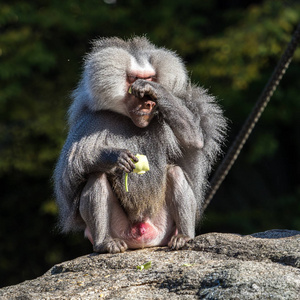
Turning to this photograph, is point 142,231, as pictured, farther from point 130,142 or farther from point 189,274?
point 189,274

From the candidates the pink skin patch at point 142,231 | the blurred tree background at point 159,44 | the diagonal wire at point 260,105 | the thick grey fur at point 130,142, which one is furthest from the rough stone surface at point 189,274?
the blurred tree background at point 159,44

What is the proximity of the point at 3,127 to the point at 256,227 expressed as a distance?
4147 mm

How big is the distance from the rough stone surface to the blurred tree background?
4.64 meters

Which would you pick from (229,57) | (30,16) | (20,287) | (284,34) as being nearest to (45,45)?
(30,16)

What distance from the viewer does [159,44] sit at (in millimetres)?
9336

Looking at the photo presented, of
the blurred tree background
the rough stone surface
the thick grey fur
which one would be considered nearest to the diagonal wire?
the thick grey fur

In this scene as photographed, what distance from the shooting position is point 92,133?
4.75 metres

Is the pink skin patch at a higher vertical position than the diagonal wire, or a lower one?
lower

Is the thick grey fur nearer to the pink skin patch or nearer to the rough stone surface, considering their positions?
the pink skin patch

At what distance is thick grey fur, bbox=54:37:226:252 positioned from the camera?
462 centimetres

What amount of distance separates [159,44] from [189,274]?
6.16 m

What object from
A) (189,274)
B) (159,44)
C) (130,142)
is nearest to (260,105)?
(130,142)

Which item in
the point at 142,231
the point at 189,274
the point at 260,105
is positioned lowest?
the point at 142,231

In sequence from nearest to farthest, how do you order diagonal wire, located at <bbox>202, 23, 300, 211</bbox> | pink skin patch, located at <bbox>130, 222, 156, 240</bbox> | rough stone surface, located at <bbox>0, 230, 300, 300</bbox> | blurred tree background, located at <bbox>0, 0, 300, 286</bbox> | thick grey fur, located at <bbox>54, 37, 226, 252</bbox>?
1. rough stone surface, located at <bbox>0, 230, 300, 300</bbox>
2. thick grey fur, located at <bbox>54, 37, 226, 252</bbox>
3. pink skin patch, located at <bbox>130, 222, 156, 240</bbox>
4. diagonal wire, located at <bbox>202, 23, 300, 211</bbox>
5. blurred tree background, located at <bbox>0, 0, 300, 286</bbox>
